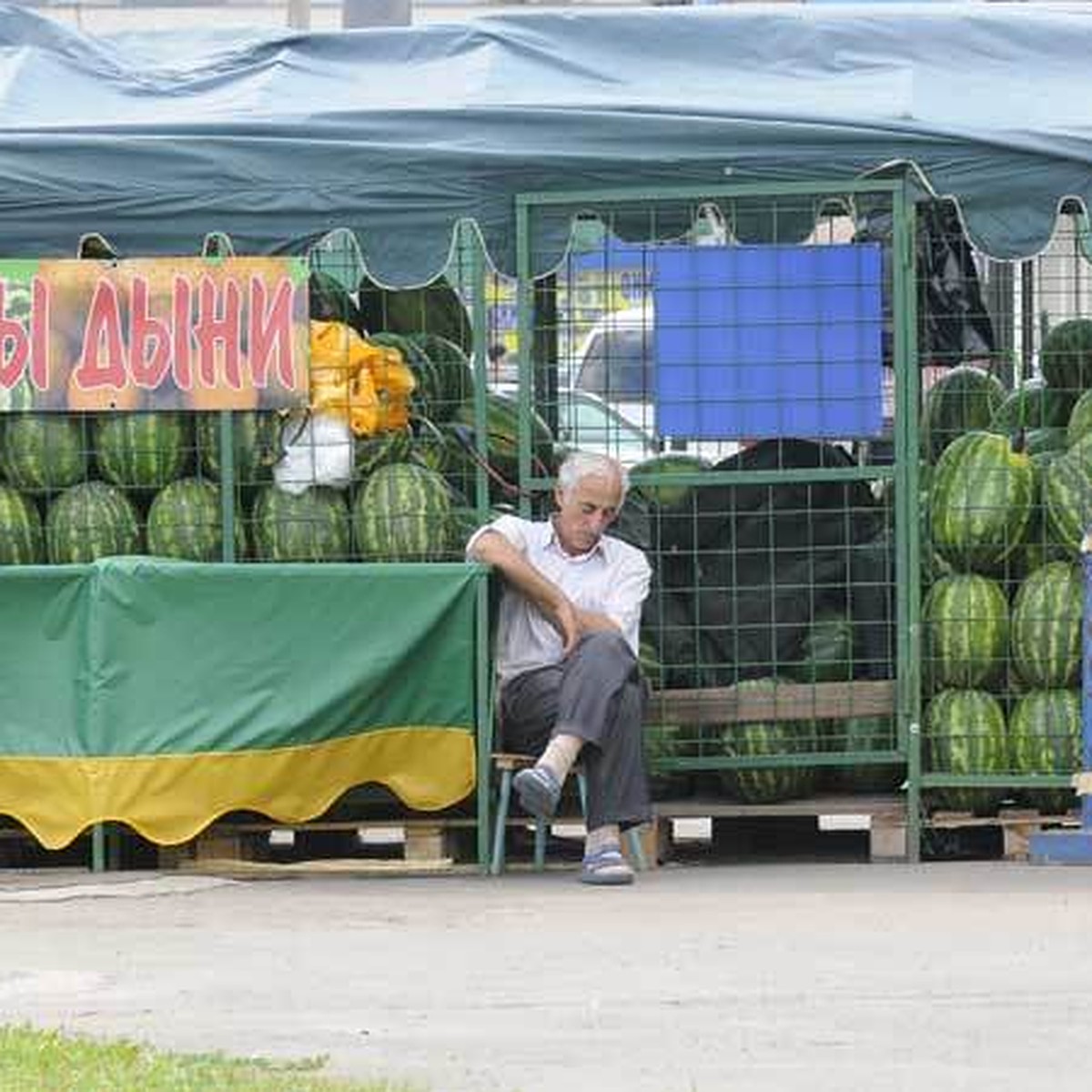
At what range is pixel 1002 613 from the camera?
10828 millimetres

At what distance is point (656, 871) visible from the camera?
35.3ft

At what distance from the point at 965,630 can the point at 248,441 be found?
2.58 metres

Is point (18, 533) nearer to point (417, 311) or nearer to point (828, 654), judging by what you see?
point (417, 311)

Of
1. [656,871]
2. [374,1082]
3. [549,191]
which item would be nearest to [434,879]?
[656,871]

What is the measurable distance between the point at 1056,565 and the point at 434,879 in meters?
2.41

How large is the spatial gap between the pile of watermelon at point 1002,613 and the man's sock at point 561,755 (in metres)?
1.38

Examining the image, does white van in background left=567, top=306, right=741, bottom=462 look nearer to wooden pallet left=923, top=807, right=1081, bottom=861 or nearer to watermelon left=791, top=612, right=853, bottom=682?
watermelon left=791, top=612, right=853, bottom=682

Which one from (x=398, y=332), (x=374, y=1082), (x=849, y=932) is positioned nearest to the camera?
(x=374, y=1082)

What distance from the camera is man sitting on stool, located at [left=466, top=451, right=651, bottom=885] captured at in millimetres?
10227

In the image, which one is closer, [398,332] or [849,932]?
[849,932]

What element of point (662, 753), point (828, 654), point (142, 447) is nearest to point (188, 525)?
point (142, 447)

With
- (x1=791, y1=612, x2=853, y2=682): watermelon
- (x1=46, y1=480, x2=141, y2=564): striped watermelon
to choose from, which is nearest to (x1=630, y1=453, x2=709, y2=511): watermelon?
(x1=791, y1=612, x2=853, y2=682): watermelon

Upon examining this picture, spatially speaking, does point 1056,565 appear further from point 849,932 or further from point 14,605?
point 14,605

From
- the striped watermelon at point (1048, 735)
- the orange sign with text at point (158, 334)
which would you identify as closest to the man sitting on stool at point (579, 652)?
the orange sign with text at point (158, 334)
